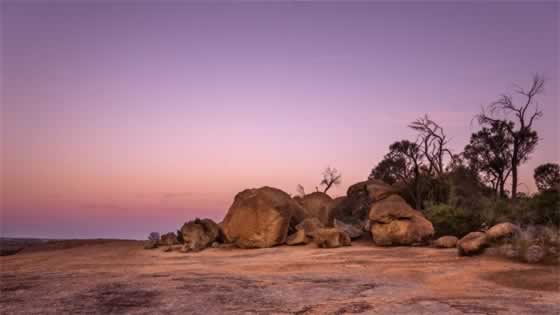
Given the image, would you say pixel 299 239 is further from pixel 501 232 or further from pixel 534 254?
pixel 534 254

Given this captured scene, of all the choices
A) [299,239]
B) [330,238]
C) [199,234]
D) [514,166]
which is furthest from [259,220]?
[514,166]

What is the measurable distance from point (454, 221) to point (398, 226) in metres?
2.48

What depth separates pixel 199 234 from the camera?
57.4 feet

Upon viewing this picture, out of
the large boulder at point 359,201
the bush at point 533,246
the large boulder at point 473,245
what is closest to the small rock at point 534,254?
the bush at point 533,246

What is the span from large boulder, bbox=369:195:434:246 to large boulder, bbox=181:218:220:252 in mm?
6544

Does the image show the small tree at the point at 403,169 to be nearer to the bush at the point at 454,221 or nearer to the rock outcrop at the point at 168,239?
the bush at the point at 454,221

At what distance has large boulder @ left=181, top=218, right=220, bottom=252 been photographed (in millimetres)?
16766

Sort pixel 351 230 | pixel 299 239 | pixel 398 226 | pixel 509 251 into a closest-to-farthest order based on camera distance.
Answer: pixel 509 251
pixel 398 226
pixel 299 239
pixel 351 230

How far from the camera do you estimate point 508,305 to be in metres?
5.86

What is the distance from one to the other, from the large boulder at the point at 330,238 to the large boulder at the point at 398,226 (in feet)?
3.84

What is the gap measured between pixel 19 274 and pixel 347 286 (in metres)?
6.93

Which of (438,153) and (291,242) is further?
(438,153)

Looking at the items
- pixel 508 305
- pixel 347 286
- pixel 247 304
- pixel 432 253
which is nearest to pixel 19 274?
pixel 247 304

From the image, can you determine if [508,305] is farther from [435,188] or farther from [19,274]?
[435,188]
